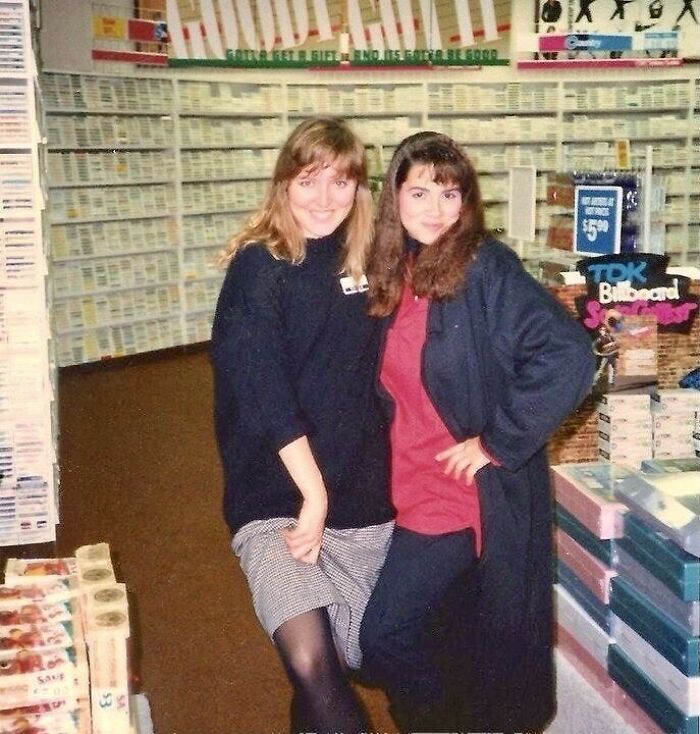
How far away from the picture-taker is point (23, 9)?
11.7 ft

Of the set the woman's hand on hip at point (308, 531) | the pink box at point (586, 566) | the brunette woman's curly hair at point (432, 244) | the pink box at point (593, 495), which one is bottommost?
the pink box at point (586, 566)

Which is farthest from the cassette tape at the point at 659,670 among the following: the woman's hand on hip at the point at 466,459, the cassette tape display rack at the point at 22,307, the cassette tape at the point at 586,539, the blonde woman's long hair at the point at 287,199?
the cassette tape display rack at the point at 22,307

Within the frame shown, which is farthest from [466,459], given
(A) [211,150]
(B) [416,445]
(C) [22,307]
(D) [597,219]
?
(A) [211,150]

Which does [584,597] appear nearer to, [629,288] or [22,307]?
[629,288]

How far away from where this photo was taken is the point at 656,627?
6.00 feet

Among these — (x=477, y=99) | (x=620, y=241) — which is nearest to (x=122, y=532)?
(x=620, y=241)

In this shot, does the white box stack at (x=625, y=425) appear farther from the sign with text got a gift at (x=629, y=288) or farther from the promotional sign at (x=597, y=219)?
the promotional sign at (x=597, y=219)

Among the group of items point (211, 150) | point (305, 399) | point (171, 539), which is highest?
point (211, 150)

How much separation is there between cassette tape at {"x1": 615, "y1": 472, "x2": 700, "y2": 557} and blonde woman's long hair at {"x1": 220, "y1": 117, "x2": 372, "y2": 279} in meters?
0.70

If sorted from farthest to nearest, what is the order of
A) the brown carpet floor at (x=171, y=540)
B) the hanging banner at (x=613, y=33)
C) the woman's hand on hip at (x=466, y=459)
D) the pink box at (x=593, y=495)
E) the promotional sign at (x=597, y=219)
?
the hanging banner at (x=613, y=33), the promotional sign at (x=597, y=219), the brown carpet floor at (x=171, y=540), the pink box at (x=593, y=495), the woman's hand on hip at (x=466, y=459)

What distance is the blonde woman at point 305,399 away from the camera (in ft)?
5.73

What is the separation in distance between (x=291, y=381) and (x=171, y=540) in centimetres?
278

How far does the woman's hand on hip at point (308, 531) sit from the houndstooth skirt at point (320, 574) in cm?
1

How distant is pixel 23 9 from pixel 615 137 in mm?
6902
